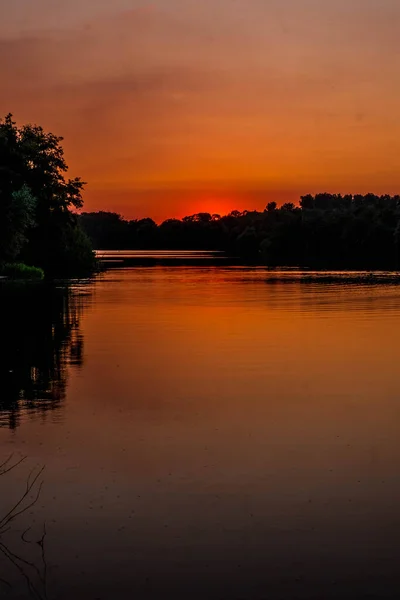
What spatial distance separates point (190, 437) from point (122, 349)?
13.6m

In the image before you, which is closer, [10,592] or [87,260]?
[10,592]

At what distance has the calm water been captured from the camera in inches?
385

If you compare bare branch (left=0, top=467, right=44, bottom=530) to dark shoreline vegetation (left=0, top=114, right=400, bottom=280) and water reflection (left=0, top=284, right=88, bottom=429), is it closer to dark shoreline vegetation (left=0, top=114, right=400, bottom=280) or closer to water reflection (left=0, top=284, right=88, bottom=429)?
water reflection (left=0, top=284, right=88, bottom=429)

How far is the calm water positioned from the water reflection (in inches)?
4.3

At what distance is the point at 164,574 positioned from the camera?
9742 millimetres

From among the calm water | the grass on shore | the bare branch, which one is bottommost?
the calm water

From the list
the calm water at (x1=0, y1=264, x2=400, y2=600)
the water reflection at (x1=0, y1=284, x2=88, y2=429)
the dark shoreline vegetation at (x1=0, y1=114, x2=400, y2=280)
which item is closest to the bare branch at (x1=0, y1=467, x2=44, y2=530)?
the calm water at (x1=0, y1=264, x2=400, y2=600)

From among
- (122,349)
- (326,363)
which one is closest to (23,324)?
(122,349)

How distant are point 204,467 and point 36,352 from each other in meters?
15.5

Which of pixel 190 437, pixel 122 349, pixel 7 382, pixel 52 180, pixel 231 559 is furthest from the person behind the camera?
pixel 52 180

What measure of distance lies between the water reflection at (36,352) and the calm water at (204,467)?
0.36 ft

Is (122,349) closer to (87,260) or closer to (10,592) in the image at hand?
(10,592)

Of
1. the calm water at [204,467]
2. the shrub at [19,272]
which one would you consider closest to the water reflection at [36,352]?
the calm water at [204,467]

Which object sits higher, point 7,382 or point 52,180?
point 52,180
